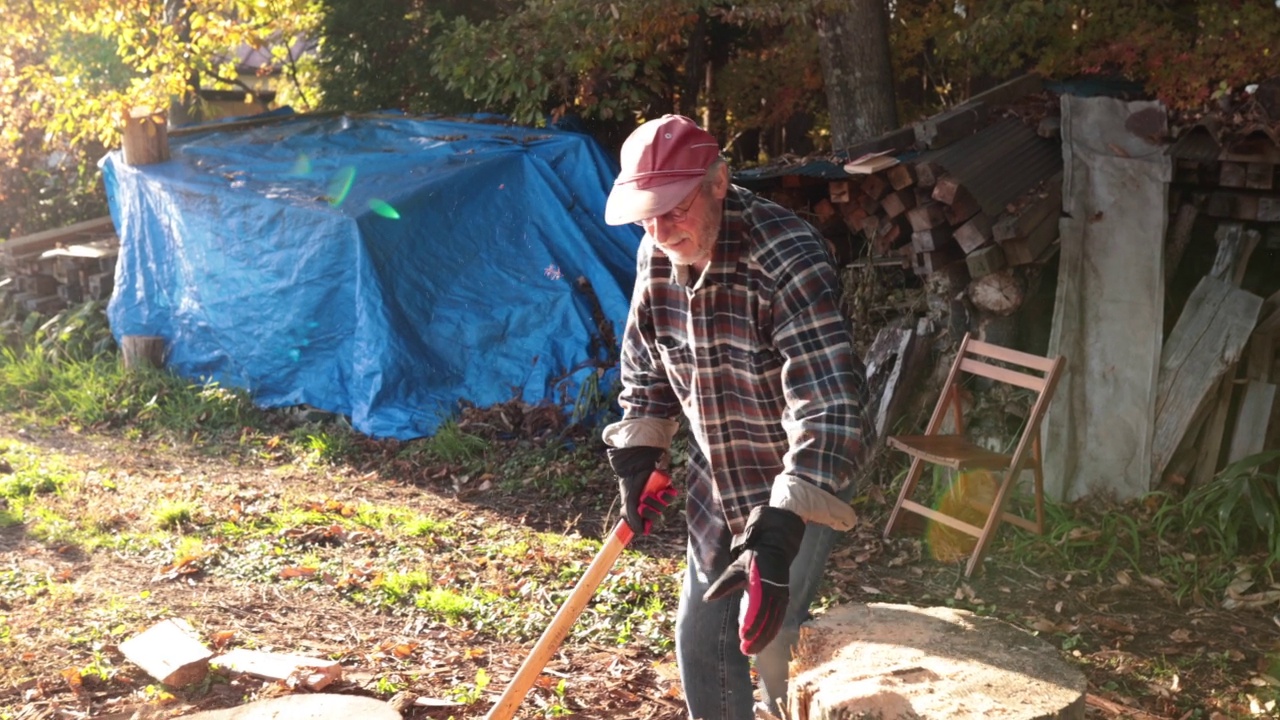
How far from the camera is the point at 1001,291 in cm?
617

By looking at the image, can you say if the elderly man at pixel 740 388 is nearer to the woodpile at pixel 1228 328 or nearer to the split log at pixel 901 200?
the split log at pixel 901 200

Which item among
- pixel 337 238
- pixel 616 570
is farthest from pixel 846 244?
pixel 337 238

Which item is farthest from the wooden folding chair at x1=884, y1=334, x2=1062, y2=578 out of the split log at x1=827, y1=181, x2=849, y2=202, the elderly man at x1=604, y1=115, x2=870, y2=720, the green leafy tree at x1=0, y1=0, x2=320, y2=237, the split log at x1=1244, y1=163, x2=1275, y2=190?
the green leafy tree at x1=0, y1=0, x2=320, y2=237

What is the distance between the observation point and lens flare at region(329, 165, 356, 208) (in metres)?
8.59

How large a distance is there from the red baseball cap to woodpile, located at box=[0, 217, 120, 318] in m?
9.32

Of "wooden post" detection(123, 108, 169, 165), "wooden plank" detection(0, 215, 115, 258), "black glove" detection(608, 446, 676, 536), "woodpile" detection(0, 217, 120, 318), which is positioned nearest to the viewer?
"black glove" detection(608, 446, 676, 536)

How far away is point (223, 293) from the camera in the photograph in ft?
30.0

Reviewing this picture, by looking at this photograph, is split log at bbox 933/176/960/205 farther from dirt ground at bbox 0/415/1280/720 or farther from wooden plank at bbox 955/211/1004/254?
dirt ground at bbox 0/415/1280/720

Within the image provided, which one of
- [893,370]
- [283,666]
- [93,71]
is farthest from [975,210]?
[93,71]

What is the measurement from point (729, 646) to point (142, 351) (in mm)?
7619

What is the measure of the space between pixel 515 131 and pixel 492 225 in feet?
3.09

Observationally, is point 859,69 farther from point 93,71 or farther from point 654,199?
point 93,71

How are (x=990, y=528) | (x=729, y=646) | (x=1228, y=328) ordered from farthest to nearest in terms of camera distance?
(x=1228, y=328) < (x=990, y=528) < (x=729, y=646)

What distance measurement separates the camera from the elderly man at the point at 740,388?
2.76 meters
